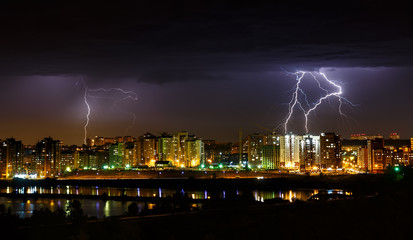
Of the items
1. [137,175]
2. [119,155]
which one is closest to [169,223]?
[137,175]

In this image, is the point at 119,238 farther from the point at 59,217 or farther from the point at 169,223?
the point at 59,217

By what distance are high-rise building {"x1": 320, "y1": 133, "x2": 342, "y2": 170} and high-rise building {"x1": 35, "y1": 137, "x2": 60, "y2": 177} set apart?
1990 inches

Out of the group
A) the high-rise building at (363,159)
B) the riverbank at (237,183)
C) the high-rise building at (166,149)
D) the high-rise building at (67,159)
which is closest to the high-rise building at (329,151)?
the high-rise building at (363,159)

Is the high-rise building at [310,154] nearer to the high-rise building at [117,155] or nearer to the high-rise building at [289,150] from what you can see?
the high-rise building at [289,150]

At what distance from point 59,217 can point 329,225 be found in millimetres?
10151

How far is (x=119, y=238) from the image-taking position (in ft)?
47.3

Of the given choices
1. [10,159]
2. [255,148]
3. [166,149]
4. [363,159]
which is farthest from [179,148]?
[363,159]

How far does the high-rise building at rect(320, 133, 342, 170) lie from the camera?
376 ft

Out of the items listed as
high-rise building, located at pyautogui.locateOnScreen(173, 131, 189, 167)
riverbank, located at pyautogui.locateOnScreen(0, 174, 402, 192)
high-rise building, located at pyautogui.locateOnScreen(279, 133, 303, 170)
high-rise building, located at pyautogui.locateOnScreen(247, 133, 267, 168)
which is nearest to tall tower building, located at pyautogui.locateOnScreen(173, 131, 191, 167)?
high-rise building, located at pyautogui.locateOnScreen(173, 131, 189, 167)

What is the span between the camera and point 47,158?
373ft

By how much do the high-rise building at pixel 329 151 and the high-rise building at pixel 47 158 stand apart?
50.5 m

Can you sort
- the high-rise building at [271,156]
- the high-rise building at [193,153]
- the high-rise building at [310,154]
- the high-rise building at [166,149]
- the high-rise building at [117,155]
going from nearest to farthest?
the high-rise building at [310,154] < the high-rise building at [271,156] < the high-rise building at [193,153] < the high-rise building at [166,149] < the high-rise building at [117,155]

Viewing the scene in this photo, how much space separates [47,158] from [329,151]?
176 feet

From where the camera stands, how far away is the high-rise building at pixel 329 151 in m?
114
